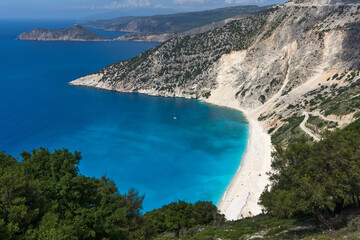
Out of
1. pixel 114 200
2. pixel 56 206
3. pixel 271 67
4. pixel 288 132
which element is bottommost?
pixel 56 206

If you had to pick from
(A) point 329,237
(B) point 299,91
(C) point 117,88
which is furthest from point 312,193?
(C) point 117,88

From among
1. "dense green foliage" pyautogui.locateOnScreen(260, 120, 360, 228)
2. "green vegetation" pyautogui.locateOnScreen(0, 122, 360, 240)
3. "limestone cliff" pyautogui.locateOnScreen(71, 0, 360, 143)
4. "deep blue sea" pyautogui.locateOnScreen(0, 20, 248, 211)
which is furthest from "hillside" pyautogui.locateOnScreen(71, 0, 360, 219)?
"dense green foliage" pyautogui.locateOnScreen(260, 120, 360, 228)

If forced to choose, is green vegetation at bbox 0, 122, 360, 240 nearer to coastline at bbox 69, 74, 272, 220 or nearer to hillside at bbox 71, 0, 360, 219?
coastline at bbox 69, 74, 272, 220

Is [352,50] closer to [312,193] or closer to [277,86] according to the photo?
[277,86]

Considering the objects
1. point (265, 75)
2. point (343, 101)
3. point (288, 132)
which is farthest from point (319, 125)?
point (265, 75)

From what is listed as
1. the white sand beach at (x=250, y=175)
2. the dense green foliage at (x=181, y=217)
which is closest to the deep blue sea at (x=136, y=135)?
the white sand beach at (x=250, y=175)

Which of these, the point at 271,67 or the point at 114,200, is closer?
the point at 114,200

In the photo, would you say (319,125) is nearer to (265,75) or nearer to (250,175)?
(250,175)
